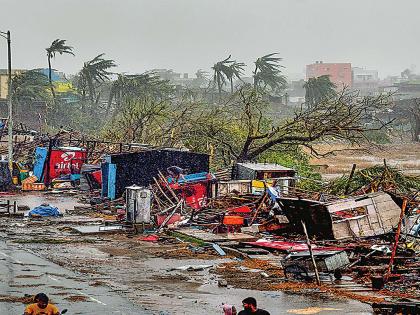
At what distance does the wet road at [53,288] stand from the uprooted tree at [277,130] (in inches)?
772

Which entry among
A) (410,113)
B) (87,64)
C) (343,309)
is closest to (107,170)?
(343,309)

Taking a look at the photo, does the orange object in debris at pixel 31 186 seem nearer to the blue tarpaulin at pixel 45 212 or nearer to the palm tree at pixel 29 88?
the blue tarpaulin at pixel 45 212

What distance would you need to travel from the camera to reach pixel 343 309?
17688 millimetres

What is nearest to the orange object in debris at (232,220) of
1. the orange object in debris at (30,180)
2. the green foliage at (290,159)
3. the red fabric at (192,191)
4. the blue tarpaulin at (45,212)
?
the red fabric at (192,191)

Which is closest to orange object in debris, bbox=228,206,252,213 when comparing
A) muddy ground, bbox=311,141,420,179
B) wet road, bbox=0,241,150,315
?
wet road, bbox=0,241,150,315

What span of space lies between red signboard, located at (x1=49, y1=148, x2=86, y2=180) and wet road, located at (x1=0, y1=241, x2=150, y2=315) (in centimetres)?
2110

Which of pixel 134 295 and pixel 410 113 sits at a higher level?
pixel 410 113

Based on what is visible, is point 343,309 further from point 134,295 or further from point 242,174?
point 242,174

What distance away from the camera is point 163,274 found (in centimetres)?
2236

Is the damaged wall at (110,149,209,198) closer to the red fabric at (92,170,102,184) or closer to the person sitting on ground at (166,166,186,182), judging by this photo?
the person sitting on ground at (166,166,186,182)

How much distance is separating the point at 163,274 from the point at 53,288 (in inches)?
127

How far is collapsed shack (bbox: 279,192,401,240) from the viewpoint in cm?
2595

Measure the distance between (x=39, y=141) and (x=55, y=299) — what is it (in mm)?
33515

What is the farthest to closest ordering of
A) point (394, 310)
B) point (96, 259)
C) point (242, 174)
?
point (242, 174) → point (96, 259) → point (394, 310)
